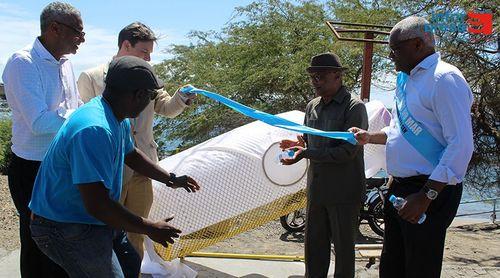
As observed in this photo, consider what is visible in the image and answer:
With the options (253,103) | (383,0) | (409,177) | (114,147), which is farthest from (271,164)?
(383,0)

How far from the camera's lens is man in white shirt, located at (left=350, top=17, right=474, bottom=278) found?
3008 millimetres

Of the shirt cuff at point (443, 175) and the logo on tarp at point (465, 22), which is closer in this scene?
the shirt cuff at point (443, 175)

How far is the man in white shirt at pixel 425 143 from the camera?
118 inches

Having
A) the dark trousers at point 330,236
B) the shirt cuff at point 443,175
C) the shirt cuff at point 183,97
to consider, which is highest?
the shirt cuff at point 183,97

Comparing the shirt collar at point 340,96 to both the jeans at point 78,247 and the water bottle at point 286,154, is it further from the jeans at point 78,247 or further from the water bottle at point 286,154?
the jeans at point 78,247

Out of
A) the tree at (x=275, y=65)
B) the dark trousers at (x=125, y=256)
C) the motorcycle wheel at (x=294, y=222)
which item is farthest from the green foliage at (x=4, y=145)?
the dark trousers at (x=125, y=256)

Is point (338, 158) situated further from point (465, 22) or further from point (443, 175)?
point (465, 22)

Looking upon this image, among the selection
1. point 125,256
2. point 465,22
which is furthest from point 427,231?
point 465,22

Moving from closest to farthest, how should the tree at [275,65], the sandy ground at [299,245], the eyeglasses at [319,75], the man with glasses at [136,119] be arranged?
the man with glasses at [136,119] < the eyeglasses at [319,75] < the sandy ground at [299,245] < the tree at [275,65]

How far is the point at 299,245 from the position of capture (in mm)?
6922

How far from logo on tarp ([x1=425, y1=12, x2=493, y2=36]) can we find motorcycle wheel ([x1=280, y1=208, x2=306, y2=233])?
9.93 ft

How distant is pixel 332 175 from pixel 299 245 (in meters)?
2.71

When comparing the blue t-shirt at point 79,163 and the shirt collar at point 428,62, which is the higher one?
the shirt collar at point 428,62

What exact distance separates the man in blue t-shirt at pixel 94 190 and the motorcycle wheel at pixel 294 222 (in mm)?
4721
